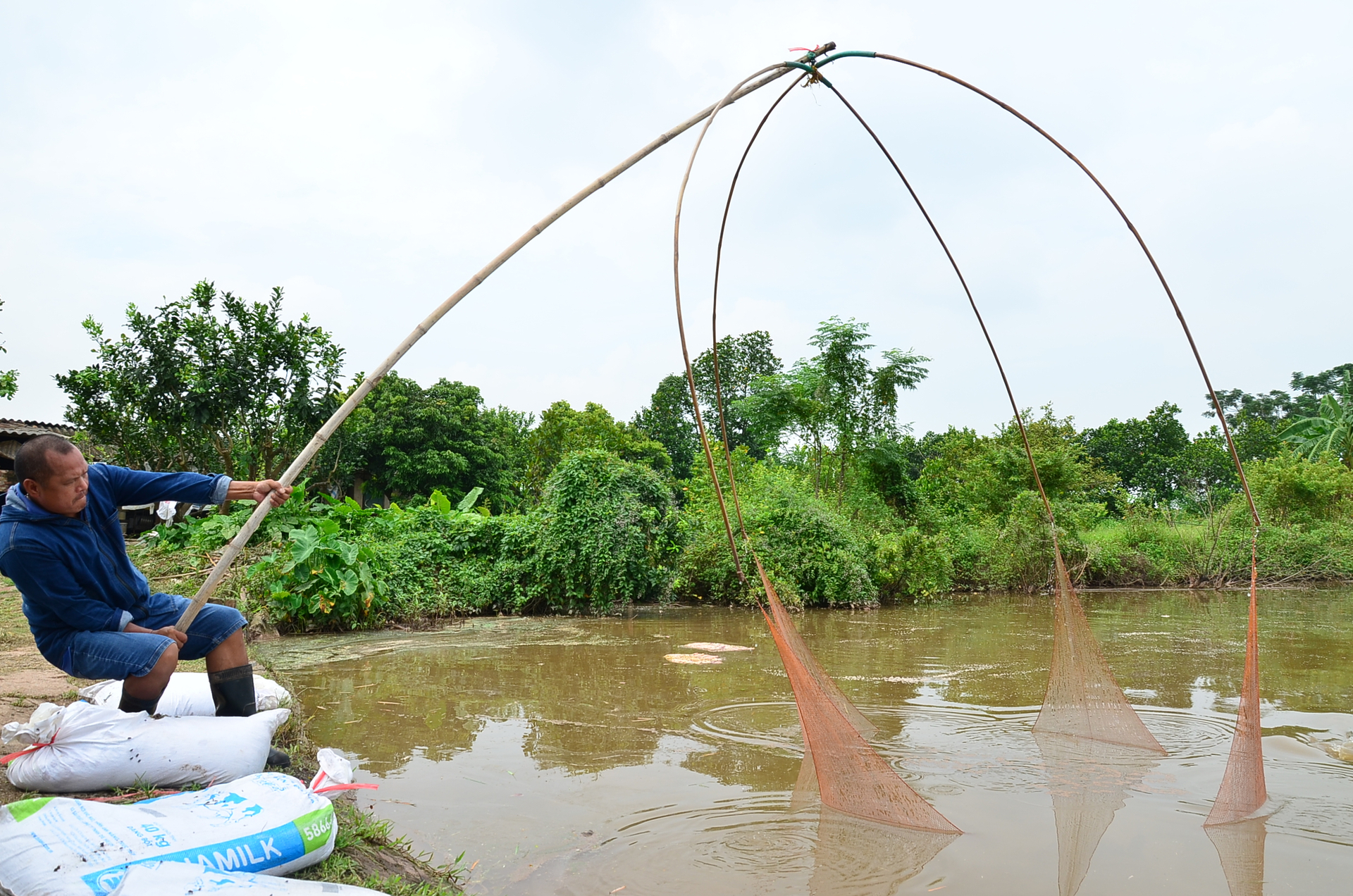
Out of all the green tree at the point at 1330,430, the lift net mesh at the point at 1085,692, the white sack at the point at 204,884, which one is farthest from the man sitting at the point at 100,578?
the green tree at the point at 1330,430

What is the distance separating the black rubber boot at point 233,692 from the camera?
2848 mm

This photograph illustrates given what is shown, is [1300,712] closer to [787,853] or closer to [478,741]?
[787,853]

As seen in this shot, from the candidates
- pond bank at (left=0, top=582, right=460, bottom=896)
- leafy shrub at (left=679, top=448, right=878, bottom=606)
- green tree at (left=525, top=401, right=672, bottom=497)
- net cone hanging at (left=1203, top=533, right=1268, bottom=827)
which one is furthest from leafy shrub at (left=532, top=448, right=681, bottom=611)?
green tree at (left=525, top=401, right=672, bottom=497)

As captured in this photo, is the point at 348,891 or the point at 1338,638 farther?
the point at 1338,638

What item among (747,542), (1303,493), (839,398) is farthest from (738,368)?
(747,542)

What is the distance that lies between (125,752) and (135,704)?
0.53 feet

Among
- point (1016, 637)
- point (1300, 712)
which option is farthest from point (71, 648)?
point (1016, 637)

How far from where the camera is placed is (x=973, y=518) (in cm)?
1491

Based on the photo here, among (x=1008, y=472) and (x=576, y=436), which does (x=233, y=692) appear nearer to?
(x=1008, y=472)

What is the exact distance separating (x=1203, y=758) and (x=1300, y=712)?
1417 millimetres

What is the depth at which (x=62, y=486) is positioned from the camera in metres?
2.36

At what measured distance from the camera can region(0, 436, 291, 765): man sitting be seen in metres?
2.36

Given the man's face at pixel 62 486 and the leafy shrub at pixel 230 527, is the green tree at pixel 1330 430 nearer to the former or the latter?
the leafy shrub at pixel 230 527

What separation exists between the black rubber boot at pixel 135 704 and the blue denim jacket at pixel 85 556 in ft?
0.64
